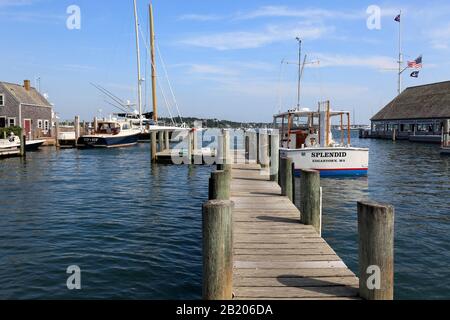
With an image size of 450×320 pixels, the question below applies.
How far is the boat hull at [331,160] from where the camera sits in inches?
810

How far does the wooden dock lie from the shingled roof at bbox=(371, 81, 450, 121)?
5591cm

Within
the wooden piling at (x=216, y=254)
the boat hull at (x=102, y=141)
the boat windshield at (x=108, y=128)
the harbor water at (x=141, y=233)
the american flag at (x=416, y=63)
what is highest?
the american flag at (x=416, y=63)

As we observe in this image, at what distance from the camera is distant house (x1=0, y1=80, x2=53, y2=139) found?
41.8 metres

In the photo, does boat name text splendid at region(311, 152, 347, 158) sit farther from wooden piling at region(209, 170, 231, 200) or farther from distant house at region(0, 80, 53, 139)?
distant house at region(0, 80, 53, 139)

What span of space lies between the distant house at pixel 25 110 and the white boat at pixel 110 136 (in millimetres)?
5184

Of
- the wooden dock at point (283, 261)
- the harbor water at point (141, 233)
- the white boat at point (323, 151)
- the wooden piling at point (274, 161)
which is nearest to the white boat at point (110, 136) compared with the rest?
the harbor water at point (141, 233)

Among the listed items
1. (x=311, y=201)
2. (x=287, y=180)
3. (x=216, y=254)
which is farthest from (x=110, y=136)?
(x=216, y=254)

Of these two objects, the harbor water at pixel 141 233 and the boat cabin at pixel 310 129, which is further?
the boat cabin at pixel 310 129

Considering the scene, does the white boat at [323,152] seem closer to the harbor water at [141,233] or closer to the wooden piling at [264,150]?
the harbor water at [141,233]

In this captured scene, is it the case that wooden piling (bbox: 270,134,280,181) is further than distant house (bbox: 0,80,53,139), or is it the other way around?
distant house (bbox: 0,80,53,139)

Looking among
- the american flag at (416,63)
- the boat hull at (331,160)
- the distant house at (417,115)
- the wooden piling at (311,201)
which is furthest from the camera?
the american flag at (416,63)

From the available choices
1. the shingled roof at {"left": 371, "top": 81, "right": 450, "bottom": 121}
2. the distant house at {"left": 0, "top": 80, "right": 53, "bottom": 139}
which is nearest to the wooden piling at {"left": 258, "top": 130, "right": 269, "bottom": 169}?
the distant house at {"left": 0, "top": 80, "right": 53, "bottom": 139}

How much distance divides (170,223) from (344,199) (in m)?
7.03

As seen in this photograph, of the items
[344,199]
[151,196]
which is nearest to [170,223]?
[151,196]
